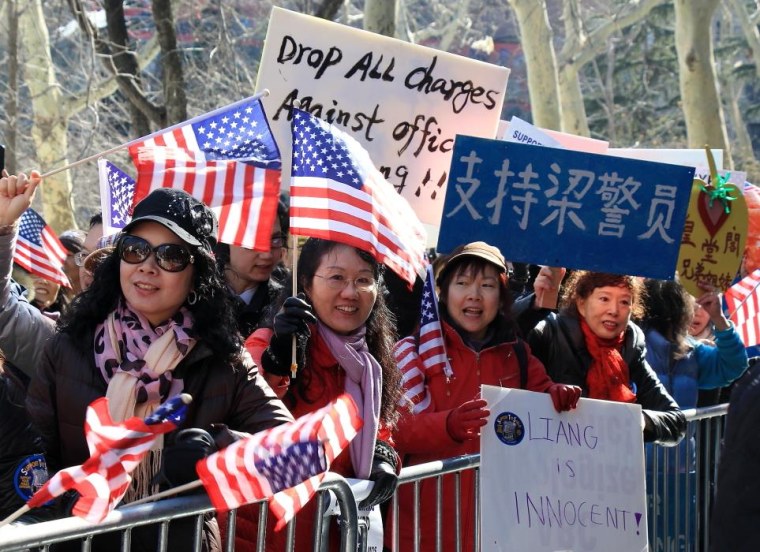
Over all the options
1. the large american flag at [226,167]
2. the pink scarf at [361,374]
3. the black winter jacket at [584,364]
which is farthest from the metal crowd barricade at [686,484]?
the large american flag at [226,167]

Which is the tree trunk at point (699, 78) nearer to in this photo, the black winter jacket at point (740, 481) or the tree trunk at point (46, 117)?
the tree trunk at point (46, 117)

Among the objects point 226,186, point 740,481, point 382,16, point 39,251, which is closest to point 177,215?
point 226,186

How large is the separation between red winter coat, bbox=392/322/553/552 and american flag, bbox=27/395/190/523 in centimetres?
161

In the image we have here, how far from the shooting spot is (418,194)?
6.60 m

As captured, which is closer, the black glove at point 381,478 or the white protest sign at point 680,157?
the black glove at point 381,478

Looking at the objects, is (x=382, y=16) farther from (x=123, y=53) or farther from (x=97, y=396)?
(x=97, y=396)

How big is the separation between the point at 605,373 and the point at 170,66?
583 cm

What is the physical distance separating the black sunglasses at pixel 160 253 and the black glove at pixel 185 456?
58 centimetres

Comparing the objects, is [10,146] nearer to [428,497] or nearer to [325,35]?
[325,35]

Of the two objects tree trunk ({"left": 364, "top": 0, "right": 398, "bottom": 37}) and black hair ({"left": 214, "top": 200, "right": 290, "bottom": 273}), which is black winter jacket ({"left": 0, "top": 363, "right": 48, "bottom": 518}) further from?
tree trunk ({"left": 364, "top": 0, "right": 398, "bottom": 37})

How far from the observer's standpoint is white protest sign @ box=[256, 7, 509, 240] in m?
6.40

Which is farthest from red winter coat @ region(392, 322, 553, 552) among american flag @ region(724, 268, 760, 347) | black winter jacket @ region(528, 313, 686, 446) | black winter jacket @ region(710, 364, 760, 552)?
american flag @ region(724, 268, 760, 347)

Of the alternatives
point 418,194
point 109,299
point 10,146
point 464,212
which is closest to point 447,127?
point 418,194

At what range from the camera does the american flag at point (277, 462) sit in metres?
3.26
